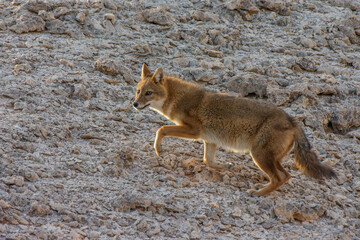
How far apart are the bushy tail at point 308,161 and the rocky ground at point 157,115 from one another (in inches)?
19.8

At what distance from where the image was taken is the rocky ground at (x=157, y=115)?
6262 millimetres

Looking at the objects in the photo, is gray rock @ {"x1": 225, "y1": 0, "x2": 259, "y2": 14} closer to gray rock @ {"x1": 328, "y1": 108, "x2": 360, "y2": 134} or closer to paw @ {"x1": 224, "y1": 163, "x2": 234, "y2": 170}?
gray rock @ {"x1": 328, "y1": 108, "x2": 360, "y2": 134}

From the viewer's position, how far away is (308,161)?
7.11 metres

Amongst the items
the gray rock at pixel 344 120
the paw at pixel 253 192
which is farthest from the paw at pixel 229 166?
the gray rock at pixel 344 120

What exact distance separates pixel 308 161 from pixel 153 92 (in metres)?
2.95

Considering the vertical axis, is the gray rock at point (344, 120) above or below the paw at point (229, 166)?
above

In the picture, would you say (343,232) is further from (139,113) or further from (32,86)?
(32,86)

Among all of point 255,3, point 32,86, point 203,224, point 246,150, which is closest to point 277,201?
point 246,150

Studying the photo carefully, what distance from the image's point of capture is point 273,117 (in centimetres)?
727

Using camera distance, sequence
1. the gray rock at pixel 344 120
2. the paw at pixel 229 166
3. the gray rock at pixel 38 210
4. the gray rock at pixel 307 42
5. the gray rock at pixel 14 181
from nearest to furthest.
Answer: the gray rock at pixel 38 210
the gray rock at pixel 14 181
the paw at pixel 229 166
the gray rock at pixel 344 120
the gray rock at pixel 307 42

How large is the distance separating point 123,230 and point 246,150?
8.67 feet

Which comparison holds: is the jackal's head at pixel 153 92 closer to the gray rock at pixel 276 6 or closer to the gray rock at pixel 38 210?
the gray rock at pixel 38 210

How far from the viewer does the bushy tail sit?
699cm

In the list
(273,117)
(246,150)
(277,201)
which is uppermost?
(273,117)
